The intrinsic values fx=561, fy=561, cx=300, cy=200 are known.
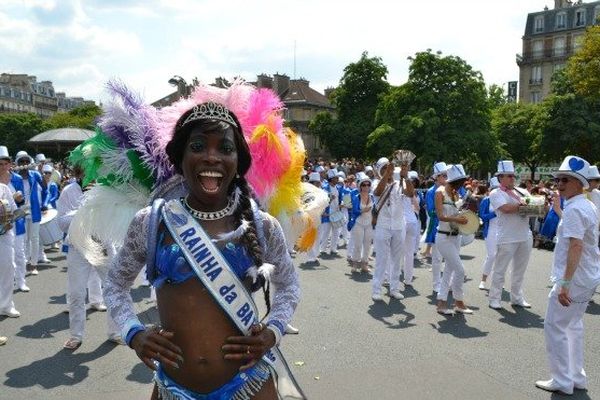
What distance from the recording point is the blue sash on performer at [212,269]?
7.34 ft

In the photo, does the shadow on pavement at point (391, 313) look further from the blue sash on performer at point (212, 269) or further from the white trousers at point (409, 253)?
the blue sash on performer at point (212, 269)

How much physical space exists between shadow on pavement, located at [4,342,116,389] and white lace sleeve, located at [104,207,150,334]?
312cm

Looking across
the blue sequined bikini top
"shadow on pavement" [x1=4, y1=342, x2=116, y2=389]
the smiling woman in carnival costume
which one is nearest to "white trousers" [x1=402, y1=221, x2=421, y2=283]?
"shadow on pavement" [x1=4, y1=342, x2=116, y2=389]

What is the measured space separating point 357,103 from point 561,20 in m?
30.3

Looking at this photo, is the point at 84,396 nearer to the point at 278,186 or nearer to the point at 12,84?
the point at 278,186

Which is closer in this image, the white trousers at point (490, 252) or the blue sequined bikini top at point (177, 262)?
the blue sequined bikini top at point (177, 262)

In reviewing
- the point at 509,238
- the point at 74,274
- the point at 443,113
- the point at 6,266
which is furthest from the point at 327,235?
the point at 443,113

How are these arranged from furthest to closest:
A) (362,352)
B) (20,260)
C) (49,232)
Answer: (49,232)
(20,260)
(362,352)

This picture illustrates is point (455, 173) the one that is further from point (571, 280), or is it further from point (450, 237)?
point (571, 280)

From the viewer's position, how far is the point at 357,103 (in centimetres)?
4556

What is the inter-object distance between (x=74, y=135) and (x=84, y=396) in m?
12.7

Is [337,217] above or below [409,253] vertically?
above

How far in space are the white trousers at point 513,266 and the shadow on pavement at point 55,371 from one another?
5.17 meters

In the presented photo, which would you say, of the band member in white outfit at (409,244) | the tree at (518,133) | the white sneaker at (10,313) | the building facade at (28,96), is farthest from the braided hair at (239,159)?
the building facade at (28,96)
